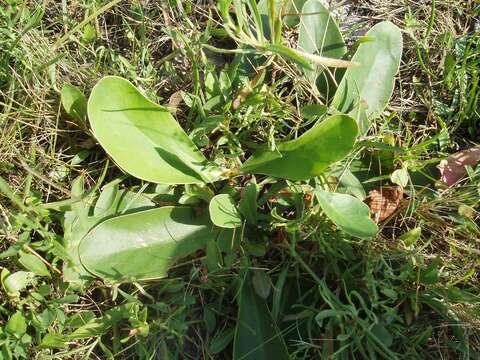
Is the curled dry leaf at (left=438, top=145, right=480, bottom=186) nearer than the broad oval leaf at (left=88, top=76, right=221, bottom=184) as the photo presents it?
No

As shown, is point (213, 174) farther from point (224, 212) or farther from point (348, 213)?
point (348, 213)

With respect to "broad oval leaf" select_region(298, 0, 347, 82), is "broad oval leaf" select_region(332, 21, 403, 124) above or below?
below

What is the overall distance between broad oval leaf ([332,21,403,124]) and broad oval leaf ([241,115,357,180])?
0.19m

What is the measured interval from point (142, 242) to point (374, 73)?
713 mm

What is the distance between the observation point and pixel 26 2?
5.18 feet

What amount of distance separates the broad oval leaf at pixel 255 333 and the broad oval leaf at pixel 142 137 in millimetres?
309

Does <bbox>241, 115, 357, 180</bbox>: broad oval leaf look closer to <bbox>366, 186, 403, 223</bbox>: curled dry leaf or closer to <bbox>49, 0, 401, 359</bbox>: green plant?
<bbox>49, 0, 401, 359</bbox>: green plant

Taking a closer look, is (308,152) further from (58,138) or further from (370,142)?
(58,138)

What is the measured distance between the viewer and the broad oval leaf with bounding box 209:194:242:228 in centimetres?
140

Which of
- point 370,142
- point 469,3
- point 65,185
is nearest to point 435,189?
point 370,142

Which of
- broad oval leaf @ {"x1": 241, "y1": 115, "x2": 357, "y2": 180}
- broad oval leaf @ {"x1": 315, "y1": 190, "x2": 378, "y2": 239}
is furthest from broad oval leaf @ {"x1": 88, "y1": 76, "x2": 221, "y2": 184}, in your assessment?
broad oval leaf @ {"x1": 315, "y1": 190, "x2": 378, "y2": 239}

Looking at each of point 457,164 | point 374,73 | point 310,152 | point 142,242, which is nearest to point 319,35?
point 374,73

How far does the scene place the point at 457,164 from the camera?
1.54 metres

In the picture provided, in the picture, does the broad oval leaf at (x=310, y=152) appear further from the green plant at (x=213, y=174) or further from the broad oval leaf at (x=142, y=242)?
the broad oval leaf at (x=142, y=242)
